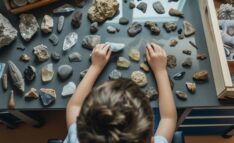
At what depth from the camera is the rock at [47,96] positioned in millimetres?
956

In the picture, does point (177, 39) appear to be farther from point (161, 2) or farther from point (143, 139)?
point (143, 139)

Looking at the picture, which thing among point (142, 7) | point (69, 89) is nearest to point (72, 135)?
point (69, 89)

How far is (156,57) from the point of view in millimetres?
980

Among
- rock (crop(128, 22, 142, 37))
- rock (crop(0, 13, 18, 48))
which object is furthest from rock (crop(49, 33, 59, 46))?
rock (crop(128, 22, 142, 37))

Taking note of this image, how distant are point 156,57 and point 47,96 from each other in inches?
13.0

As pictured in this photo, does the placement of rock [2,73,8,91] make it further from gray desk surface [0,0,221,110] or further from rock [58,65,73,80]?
rock [58,65,73,80]

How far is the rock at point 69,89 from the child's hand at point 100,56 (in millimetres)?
84

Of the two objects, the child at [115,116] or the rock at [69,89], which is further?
the rock at [69,89]

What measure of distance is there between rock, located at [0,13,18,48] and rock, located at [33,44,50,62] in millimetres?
80

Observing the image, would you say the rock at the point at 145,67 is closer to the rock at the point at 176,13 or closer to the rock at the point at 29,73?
the rock at the point at 176,13

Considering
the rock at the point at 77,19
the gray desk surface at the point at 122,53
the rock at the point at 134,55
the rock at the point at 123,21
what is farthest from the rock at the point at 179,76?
the rock at the point at 77,19

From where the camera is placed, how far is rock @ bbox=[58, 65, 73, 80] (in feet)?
3.22

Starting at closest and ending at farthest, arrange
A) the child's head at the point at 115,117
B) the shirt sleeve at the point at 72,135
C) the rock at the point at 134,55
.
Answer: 1. the child's head at the point at 115,117
2. the shirt sleeve at the point at 72,135
3. the rock at the point at 134,55

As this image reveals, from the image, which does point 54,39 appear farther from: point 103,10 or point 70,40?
point 103,10
